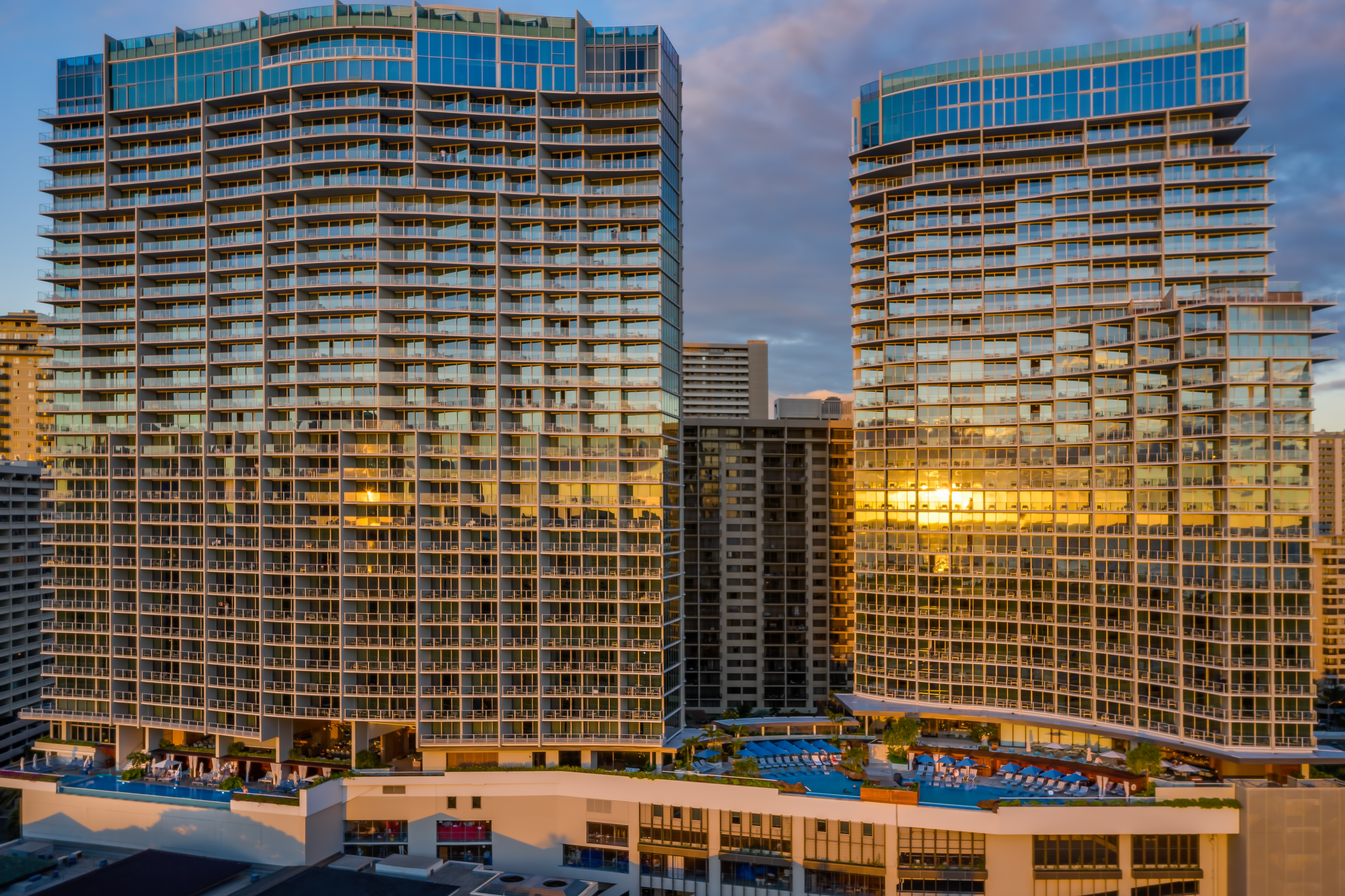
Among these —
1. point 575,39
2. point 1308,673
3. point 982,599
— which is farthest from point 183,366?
point 1308,673

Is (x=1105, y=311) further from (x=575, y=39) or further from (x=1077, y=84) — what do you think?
(x=575, y=39)

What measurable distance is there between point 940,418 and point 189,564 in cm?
7752

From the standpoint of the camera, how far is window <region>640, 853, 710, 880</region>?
67625mm

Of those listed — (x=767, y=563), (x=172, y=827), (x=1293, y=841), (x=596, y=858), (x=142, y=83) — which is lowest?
(x=596, y=858)

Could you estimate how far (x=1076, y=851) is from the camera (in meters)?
63.1

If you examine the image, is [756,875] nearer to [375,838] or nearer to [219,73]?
[375,838]

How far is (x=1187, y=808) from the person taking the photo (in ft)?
202

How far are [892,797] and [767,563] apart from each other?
61.3 metres

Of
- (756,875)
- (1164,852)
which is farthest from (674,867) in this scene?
(1164,852)

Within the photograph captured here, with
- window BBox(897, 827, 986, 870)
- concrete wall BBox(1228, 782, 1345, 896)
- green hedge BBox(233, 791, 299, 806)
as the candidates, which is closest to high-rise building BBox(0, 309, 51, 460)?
green hedge BBox(233, 791, 299, 806)

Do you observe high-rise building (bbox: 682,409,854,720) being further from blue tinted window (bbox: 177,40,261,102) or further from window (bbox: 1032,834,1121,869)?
blue tinted window (bbox: 177,40,261,102)

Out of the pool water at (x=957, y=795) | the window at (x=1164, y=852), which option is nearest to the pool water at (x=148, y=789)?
the pool water at (x=957, y=795)

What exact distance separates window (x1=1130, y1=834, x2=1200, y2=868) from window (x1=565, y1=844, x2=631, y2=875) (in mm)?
41587

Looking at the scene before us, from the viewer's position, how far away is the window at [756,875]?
66.2 m
